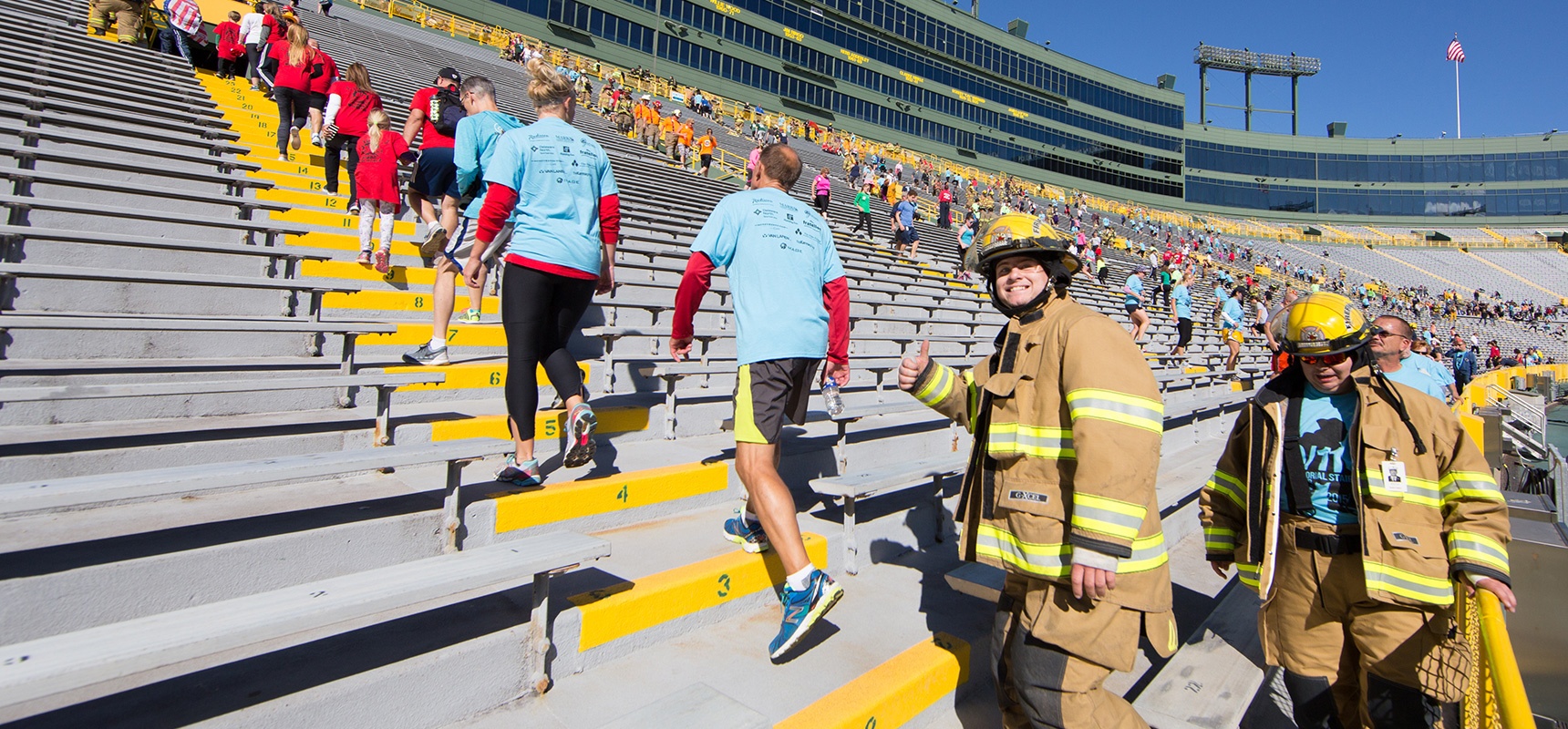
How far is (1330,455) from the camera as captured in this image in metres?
2.35

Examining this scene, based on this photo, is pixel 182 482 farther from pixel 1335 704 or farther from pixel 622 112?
pixel 622 112

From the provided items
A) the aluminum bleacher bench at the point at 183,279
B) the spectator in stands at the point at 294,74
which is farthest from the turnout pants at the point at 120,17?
the aluminum bleacher bench at the point at 183,279

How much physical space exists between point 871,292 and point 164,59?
10416 mm

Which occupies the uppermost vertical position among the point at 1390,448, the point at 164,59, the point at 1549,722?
the point at 164,59

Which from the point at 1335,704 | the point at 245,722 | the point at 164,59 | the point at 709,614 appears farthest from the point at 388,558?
the point at 164,59

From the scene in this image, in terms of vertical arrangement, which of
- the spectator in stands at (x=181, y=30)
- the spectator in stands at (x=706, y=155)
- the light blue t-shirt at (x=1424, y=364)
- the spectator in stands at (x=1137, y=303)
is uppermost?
the spectator in stands at (x=706, y=155)

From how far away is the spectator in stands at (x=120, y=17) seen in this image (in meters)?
10.5

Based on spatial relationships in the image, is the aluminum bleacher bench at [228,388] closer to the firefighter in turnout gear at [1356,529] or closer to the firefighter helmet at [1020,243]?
the firefighter helmet at [1020,243]

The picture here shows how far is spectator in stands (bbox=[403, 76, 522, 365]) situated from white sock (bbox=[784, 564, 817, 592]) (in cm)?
185

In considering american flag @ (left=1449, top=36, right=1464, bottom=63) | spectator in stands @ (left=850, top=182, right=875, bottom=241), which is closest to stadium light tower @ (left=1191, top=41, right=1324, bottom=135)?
american flag @ (left=1449, top=36, right=1464, bottom=63)

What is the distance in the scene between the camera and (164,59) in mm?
9680

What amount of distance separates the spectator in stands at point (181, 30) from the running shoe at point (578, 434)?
1187 centimetres

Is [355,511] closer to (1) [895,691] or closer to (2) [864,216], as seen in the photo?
(1) [895,691]

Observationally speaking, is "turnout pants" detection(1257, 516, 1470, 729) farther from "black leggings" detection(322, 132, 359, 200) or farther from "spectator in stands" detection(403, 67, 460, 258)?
"black leggings" detection(322, 132, 359, 200)
